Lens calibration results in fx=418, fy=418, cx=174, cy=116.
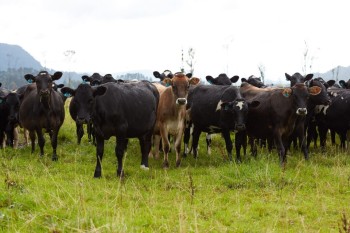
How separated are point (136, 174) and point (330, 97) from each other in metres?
7.43

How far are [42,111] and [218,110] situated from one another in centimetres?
521

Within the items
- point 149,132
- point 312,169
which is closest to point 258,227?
point 312,169

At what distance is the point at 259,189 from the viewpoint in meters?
8.71

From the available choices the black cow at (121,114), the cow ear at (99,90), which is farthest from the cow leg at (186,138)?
the cow ear at (99,90)

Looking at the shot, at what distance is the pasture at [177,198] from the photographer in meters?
6.05

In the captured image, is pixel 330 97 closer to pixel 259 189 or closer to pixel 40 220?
pixel 259 189

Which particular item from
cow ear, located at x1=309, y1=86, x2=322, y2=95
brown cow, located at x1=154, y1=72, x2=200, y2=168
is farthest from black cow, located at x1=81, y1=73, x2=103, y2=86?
cow ear, located at x1=309, y1=86, x2=322, y2=95

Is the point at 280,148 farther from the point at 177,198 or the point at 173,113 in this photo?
the point at 177,198

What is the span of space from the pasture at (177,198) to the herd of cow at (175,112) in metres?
0.93

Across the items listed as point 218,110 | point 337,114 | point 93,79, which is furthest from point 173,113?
point 93,79

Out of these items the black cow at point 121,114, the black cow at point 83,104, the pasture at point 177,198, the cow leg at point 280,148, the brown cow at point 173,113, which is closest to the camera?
the pasture at point 177,198

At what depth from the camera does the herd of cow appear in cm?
976

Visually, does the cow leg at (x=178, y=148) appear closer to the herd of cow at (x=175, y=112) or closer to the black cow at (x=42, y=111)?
the herd of cow at (x=175, y=112)

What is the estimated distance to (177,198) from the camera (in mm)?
7906
